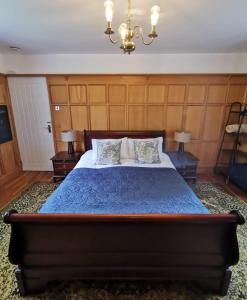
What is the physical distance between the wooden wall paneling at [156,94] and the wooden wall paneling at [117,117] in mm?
583

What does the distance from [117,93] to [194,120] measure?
1.73m

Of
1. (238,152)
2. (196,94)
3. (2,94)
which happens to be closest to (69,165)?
(2,94)

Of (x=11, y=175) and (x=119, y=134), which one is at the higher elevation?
(x=119, y=134)

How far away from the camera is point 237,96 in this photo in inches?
141

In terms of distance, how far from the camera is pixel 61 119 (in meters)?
3.74

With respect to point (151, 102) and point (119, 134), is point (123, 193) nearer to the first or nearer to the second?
point (119, 134)

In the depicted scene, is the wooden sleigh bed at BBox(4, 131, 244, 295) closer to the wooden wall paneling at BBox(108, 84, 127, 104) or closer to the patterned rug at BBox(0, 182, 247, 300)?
the patterned rug at BBox(0, 182, 247, 300)

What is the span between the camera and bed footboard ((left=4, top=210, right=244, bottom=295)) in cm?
136

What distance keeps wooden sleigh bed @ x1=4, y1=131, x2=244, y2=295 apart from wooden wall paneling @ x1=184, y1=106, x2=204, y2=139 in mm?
2703

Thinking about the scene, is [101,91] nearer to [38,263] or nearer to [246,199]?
[38,263]

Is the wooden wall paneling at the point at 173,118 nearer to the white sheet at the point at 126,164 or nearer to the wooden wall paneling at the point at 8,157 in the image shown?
the white sheet at the point at 126,164

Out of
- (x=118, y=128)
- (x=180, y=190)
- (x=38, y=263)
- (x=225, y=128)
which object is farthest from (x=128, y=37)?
A: (x=225, y=128)

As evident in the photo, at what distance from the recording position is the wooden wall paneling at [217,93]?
139 inches

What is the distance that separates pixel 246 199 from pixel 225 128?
148 cm
